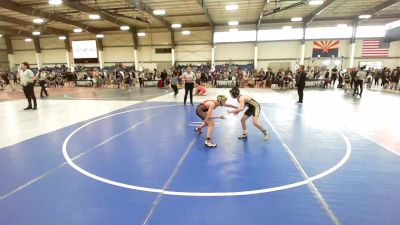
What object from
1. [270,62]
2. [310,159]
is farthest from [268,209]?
[270,62]

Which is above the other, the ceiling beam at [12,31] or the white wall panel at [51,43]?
the ceiling beam at [12,31]

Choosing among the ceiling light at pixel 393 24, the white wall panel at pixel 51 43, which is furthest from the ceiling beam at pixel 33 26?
the ceiling light at pixel 393 24

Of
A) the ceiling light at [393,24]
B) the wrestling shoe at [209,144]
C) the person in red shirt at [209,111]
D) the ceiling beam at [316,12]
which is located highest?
the ceiling beam at [316,12]

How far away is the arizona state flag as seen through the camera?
1045 inches

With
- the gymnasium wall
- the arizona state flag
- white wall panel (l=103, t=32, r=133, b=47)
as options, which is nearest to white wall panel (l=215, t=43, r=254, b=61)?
the gymnasium wall

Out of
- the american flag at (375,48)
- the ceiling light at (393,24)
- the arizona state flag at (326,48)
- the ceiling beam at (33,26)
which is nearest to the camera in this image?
the ceiling beam at (33,26)

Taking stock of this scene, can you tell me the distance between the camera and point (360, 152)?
5090mm

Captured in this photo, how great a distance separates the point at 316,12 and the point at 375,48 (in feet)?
30.8

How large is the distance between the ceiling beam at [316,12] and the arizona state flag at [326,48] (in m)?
3.09

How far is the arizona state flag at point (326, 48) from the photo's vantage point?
26547 mm

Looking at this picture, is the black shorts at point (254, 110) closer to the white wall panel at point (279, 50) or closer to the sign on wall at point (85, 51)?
the white wall panel at point (279, 50)

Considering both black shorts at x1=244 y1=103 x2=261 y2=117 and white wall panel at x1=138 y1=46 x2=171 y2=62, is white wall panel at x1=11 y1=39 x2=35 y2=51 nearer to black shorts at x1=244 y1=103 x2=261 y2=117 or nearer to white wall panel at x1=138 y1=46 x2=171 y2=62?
white wall panel at x1=138 y1=46 x2=171 y2=62

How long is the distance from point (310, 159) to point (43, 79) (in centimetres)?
1500

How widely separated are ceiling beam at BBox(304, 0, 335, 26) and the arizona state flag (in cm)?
309
